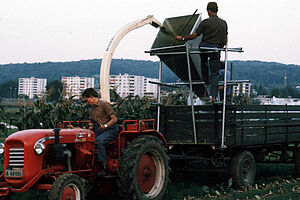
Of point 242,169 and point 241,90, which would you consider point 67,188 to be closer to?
point 242,169

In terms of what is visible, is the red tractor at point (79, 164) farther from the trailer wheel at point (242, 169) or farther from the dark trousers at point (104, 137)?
the trailer wheel at point (242, 169)

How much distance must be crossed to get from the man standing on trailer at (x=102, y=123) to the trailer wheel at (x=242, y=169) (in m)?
2.72

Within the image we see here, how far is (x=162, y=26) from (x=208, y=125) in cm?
209

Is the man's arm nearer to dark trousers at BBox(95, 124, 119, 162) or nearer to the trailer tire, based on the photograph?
dark trousers at BBox(95, 124, 119, 162)

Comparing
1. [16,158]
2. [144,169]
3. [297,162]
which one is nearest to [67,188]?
[16,158]

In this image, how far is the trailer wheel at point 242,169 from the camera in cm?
873

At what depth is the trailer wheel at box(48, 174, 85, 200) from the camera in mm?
5668

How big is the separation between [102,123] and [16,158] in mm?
1676

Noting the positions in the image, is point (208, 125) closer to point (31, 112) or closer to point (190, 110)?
point (190, 110)

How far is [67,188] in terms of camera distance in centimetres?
590

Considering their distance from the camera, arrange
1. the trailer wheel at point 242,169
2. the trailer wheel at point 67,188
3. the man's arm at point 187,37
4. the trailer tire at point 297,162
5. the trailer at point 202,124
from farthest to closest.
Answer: the trailer tire at point 297,162 → the trailer wheel at point 242,169 → the trailer at point 202,124 → the man's arm at point 187,37 → the trailer wheel at point 67,188

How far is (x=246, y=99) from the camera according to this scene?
1584 centimetres

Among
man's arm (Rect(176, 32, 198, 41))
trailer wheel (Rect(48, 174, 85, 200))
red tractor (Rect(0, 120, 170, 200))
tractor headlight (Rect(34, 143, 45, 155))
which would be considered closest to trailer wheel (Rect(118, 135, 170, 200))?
red tractor (Rect(0, 120, 170, 200))

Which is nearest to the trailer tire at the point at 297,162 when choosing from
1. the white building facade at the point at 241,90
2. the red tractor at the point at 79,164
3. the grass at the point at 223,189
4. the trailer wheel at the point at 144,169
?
the grass at the point at 223,189
